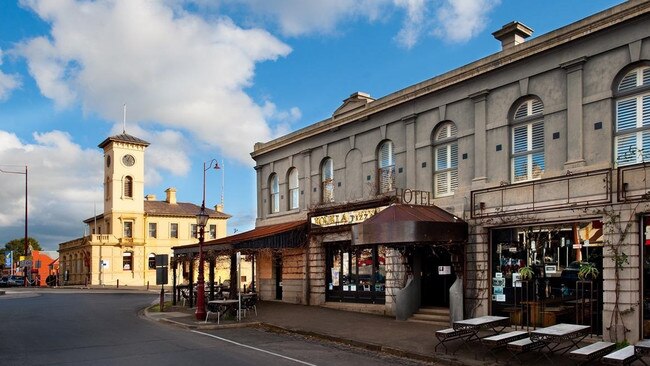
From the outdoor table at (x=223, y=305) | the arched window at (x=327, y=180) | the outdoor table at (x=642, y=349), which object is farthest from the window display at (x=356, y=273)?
the outdoor table at (x=642, y=349)

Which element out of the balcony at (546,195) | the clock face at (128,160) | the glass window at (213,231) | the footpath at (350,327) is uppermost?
the clock face at (128,160)

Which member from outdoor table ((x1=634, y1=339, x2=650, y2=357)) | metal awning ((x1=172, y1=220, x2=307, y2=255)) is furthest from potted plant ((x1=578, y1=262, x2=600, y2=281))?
metal awning ((x1=172, y1=220, x2=307, y2=255))

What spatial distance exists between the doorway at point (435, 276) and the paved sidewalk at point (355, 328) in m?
1.57

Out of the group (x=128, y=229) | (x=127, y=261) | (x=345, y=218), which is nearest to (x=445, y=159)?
(x=345, y=218)

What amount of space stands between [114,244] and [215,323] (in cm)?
4570

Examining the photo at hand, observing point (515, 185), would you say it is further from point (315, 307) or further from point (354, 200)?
point (315, 307)

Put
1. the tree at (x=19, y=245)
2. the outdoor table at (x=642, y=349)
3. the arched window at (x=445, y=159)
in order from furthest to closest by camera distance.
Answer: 1. the tree at (x=19, y=245)
2. the arched window at (x=445, y=159)
3. the outdoor table at (x=642, y=349)

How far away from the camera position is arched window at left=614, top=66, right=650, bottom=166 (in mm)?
13164

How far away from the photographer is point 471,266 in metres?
16.5

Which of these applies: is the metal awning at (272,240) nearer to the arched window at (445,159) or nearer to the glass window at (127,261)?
the arched window at (445,159)

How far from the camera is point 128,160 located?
6209cm

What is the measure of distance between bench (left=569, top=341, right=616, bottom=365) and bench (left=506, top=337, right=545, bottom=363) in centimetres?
80

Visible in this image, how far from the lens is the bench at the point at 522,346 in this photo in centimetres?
1067

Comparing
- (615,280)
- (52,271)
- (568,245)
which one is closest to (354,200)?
(568,245)
